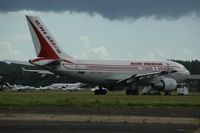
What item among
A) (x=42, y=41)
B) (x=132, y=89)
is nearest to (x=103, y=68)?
(x=132, y=89)

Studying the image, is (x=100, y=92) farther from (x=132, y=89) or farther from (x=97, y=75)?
(x=132, y=89)

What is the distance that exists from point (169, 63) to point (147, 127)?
185 feet

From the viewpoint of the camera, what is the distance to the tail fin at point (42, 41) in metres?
69.0

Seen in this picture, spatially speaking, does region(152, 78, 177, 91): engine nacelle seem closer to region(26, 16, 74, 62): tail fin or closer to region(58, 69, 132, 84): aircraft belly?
region(58, 69, 132, 84): aircraft belly

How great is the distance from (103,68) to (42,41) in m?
8.83

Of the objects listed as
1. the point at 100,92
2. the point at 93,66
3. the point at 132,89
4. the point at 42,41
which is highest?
the point at 42,41

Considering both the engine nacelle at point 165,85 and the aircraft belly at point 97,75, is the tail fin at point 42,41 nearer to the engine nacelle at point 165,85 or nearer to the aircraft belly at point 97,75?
the aircraft belly at point 97,75

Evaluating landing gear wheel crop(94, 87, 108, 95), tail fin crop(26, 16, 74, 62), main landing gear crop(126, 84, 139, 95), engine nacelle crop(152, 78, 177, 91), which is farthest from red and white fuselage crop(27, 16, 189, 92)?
landing gear wheel crop(94, 87, 108, 95)

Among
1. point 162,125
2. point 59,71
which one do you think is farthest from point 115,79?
point 162,125

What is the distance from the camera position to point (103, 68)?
7250 centimetres

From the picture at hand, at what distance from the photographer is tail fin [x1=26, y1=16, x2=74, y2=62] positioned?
69000mm

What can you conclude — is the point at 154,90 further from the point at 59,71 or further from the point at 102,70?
the point at 59,71

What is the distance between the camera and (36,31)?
2731 inches

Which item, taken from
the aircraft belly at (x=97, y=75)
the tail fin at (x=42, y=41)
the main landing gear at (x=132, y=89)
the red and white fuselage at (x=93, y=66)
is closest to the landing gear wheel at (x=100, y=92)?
the red and white fuselage at (x=93, y=66)
